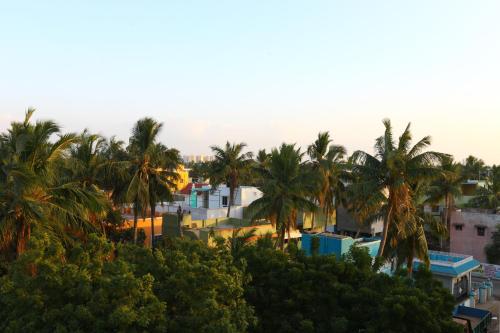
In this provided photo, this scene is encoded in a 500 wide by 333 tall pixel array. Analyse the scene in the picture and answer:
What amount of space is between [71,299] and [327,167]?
95.9 ft

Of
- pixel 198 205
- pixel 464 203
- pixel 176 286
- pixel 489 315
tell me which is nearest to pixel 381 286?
pixel 176 286

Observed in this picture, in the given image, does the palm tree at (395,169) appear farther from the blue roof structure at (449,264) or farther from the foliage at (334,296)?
the blue roof structure at (449,264)

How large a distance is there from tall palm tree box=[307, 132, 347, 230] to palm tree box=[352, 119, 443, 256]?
14818mm

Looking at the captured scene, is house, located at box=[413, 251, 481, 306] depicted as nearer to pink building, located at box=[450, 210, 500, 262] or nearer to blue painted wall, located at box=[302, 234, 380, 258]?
blue painted wall, located at box=[302, 234, 380, 258]

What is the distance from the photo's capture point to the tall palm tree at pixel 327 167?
3725 centimetres

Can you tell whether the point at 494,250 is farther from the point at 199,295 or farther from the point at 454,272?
the point at 199,295

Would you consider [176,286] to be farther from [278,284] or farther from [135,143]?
[135,143]

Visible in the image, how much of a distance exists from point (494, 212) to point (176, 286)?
4267cm

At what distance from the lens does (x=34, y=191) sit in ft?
44.7

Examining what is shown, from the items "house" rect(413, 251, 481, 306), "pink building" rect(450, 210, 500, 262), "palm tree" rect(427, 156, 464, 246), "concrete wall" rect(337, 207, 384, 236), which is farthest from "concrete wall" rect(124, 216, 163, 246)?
"pink building" rect(450, 210, 500, 262)

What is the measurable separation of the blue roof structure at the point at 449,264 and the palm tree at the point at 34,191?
869 inches

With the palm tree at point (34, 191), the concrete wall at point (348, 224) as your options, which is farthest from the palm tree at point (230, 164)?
the palm tree at point (34, 191)

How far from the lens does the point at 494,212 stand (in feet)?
146

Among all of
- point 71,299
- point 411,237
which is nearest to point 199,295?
point 71,299
